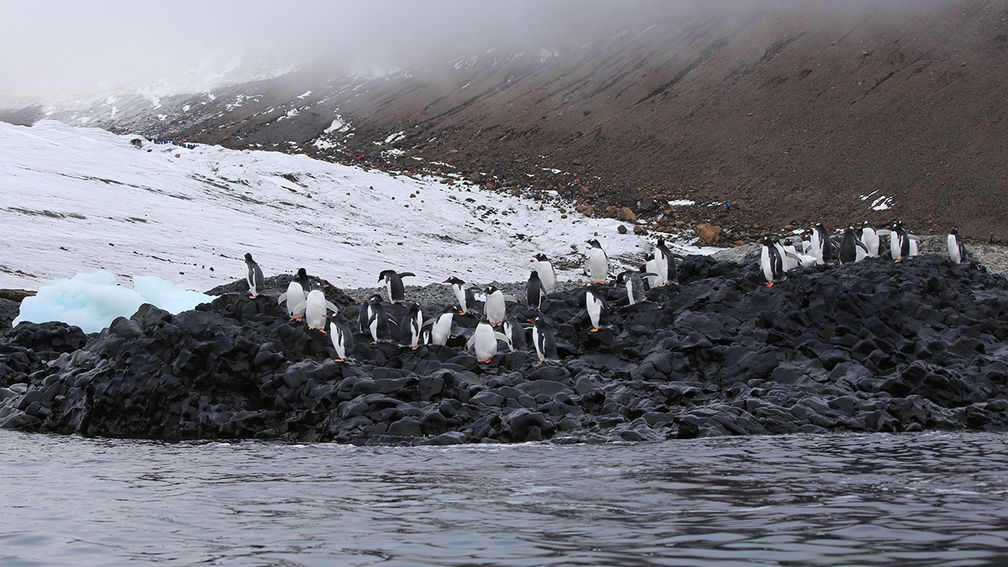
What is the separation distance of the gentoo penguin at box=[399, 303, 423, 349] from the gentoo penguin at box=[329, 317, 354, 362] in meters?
1.50

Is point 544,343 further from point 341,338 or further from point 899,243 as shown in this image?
point 899,243

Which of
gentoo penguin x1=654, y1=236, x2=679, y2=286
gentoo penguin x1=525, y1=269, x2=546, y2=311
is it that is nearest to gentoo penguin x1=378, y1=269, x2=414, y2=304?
gentoo penguin x1=525, y1=269, x2=546, y2=311

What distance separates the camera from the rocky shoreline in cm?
1116

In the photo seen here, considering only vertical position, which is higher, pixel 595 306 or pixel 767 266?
pixel 767 266

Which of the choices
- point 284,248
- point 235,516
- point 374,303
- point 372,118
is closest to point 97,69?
point 372,118

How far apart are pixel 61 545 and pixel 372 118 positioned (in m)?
74.3

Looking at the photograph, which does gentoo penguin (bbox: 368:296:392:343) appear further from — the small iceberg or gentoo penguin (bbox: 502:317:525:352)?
the small iceberg

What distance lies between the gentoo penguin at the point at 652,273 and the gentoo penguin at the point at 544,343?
15.0 feet

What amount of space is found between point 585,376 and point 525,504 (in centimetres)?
630

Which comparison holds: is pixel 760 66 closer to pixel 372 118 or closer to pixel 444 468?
pixel 372 118

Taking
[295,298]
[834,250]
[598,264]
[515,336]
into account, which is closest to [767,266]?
[598,264]

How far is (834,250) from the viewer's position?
22.8 meters

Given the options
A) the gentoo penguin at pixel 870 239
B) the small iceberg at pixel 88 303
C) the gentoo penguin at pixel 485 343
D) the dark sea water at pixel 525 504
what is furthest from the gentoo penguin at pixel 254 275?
the gentoo penguin at pixel 870 239

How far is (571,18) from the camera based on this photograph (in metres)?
92.3
